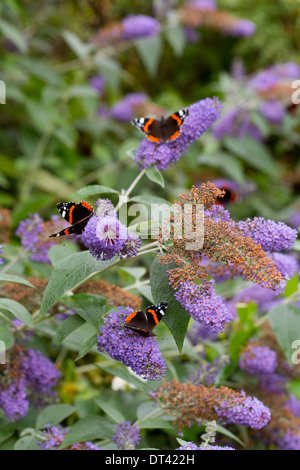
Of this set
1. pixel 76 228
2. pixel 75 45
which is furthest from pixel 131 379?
pixel 75 45

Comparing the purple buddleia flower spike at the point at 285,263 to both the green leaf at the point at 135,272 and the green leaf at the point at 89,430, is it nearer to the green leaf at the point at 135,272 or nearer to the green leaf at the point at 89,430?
the green leaf at the point at 135,272

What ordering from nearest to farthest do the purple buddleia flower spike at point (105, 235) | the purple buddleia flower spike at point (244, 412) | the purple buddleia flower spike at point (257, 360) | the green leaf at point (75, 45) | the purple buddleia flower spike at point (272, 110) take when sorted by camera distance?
the purple buddleia flower spike at point (105, 235), the purple buddleia flower spike at point (244, 412), the purple buddleia flower spike at point (257, 360), the green leaf at point (75, 45), the purple buddleia flower spike at point (272, 110)

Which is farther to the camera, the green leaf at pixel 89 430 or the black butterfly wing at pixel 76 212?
the green leaf at pixel 89 430

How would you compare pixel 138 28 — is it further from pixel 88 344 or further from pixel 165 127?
pixel 88 344

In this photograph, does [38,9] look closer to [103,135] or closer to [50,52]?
[50,52]

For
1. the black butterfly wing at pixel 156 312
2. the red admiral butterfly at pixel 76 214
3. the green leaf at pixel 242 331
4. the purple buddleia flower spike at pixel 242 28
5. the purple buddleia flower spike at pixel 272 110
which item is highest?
the purple buddleia flower spike at pixel 242 28

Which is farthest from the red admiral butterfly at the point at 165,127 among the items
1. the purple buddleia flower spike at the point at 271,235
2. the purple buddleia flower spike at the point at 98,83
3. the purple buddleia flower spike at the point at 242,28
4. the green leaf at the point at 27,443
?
the purple buddleia flower spike at the point at 98,83
